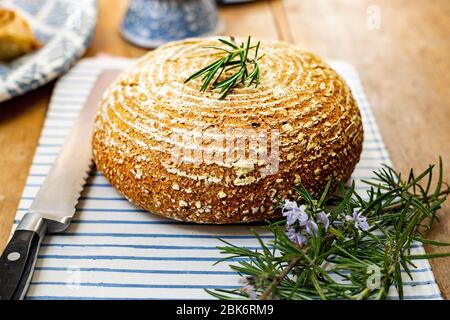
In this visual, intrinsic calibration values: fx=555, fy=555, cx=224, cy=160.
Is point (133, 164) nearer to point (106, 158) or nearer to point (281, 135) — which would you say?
point (106, 158)

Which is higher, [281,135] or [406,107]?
[281,135]

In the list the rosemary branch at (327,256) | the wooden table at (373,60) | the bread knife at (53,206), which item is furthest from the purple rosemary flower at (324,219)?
the bread knife at (53,206)

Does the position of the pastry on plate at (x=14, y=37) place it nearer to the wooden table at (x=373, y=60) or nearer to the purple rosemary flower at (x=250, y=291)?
Answer: the wooden table at (x=373, y=60)

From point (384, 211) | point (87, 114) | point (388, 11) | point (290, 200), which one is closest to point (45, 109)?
point (87, 114)

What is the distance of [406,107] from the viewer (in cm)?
143

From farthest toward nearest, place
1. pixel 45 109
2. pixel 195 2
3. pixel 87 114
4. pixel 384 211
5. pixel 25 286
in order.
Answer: pixel 195 2 → pixel 45 109 → pixel 87 114 → pixel 384 211 → pixel 25 286

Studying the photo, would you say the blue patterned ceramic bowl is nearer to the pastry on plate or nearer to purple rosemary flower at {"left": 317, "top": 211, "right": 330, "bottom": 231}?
the pastry on plate

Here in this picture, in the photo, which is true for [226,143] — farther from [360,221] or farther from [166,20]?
[166,20]

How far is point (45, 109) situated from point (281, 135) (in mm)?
713

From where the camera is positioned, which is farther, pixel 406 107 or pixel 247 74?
pixel 406 107

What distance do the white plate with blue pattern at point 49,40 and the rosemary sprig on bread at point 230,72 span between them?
1.78 feet

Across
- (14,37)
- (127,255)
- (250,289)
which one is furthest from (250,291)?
(14,37)

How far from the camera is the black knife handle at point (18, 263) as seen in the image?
2.71 feet

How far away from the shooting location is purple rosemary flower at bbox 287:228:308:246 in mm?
850
